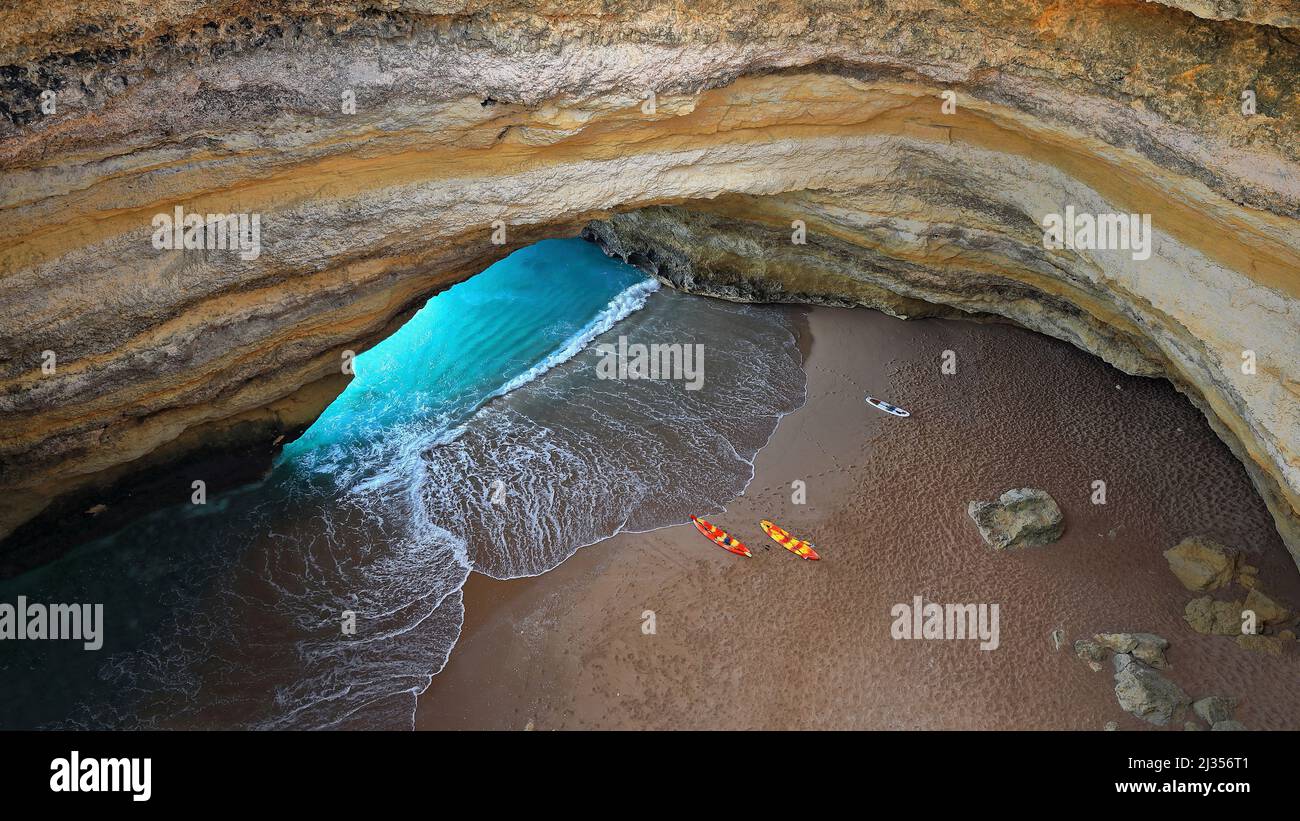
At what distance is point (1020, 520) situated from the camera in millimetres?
8578

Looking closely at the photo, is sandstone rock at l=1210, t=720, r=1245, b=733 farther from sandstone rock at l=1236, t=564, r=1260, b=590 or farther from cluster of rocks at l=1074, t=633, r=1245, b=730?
sandstone rock at l=1236, t=564, r=1260, b=590

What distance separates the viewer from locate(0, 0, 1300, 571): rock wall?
20.6ft

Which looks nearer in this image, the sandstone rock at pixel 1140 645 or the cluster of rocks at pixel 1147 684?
the cluster of rocks at pixel 1147 684

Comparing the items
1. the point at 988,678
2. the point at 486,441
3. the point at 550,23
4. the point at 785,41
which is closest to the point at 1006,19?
the point at 785,41

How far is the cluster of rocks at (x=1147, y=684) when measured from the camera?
6.93 m

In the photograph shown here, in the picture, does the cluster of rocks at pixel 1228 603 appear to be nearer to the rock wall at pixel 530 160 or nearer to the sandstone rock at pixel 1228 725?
the rock wall at pixel 530 160

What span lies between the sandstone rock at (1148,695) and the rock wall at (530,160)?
70.6 inches

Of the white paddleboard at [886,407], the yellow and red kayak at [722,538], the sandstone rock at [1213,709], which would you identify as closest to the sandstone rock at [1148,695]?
the sandstone rock at [1213,709]

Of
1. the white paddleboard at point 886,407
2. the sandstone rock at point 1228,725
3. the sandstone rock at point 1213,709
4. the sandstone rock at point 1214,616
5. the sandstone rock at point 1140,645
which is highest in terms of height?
the white paddleboard at point 886,407

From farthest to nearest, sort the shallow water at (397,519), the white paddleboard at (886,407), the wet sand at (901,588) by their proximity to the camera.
A: the white paddleboard at (886,407) → the shallow water at (397,519) → the wet sand at (901,588)

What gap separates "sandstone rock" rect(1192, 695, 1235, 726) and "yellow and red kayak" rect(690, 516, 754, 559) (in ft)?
12.5

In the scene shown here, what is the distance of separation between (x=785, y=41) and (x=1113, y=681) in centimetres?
599

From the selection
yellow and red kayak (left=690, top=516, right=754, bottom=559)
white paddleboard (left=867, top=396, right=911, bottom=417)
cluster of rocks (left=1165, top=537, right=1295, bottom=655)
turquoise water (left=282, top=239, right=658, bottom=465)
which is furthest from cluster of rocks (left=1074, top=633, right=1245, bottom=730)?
turquoise water (left=282, top=239, right=658, bottom=465)

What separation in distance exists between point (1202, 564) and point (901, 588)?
272 centimetres
